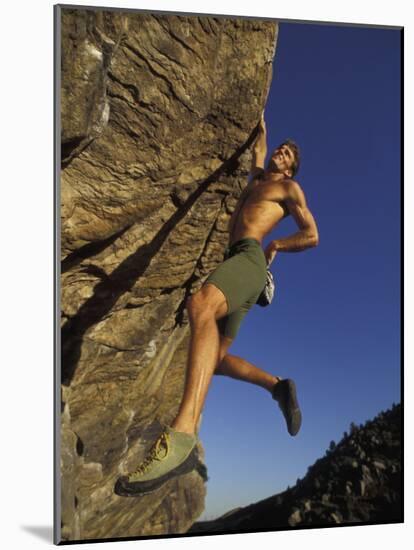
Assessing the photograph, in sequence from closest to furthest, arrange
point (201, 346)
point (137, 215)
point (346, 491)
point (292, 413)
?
point (137, 215)
point (201, 346)
point (292, 413)
point (346, 491)

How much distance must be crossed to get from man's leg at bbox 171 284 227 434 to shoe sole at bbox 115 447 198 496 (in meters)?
0.20

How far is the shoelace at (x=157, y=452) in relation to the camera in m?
7.12

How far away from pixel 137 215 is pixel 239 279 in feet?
2.36

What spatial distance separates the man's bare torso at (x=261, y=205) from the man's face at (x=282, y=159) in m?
0.05

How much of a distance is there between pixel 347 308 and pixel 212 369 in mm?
938

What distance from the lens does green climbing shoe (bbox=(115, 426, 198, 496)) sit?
7121mm

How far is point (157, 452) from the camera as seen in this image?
7172 millimetres

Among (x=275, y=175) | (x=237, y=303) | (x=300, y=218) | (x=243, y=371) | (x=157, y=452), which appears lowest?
(x=157, y=452)

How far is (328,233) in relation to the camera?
765cm

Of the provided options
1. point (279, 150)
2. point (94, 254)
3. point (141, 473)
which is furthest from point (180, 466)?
point (279, 150)

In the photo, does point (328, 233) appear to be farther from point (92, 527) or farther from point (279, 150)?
point (92, 527)

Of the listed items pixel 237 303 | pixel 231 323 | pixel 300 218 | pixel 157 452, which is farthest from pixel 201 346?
pixel 300 218

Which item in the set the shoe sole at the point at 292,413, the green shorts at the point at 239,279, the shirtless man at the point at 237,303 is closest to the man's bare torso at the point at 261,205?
the shirtless man at the point at 237,303

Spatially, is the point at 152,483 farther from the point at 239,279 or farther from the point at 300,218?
the point at 300,218
